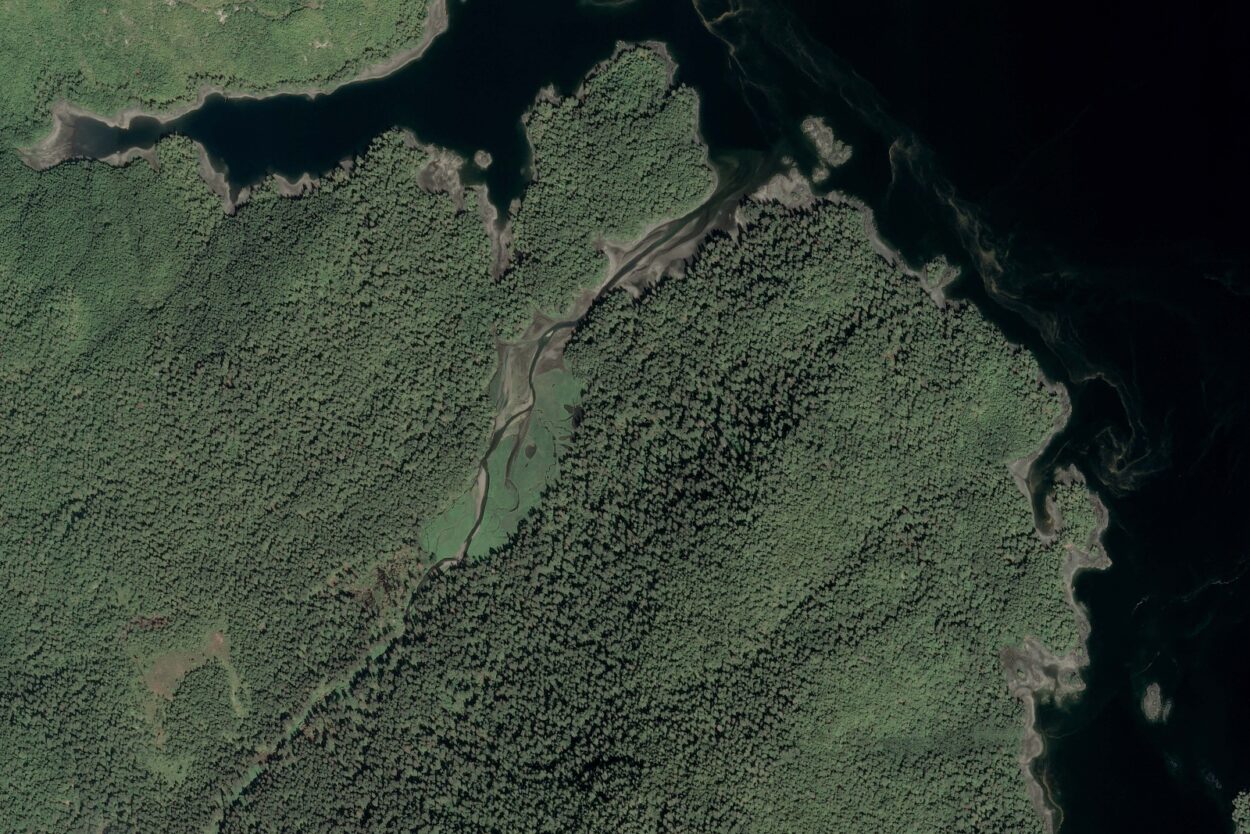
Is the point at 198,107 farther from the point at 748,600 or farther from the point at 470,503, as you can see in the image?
the point at 748,600

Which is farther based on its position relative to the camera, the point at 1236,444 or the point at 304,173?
the point at 304,173

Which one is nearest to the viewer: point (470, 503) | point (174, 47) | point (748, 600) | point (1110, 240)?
point (748, 600)

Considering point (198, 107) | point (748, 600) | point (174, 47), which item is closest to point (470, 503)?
point (748, 600)

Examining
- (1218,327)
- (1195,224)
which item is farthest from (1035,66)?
(1218,327)

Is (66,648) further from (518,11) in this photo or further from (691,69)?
(691,69)

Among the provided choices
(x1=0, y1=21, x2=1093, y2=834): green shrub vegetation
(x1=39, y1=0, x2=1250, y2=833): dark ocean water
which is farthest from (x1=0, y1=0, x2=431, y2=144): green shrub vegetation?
(x1=39, y1=0, x2=1250, y2=833): dark ocean water

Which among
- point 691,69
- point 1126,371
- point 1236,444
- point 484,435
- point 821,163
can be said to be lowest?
point 1236,444
